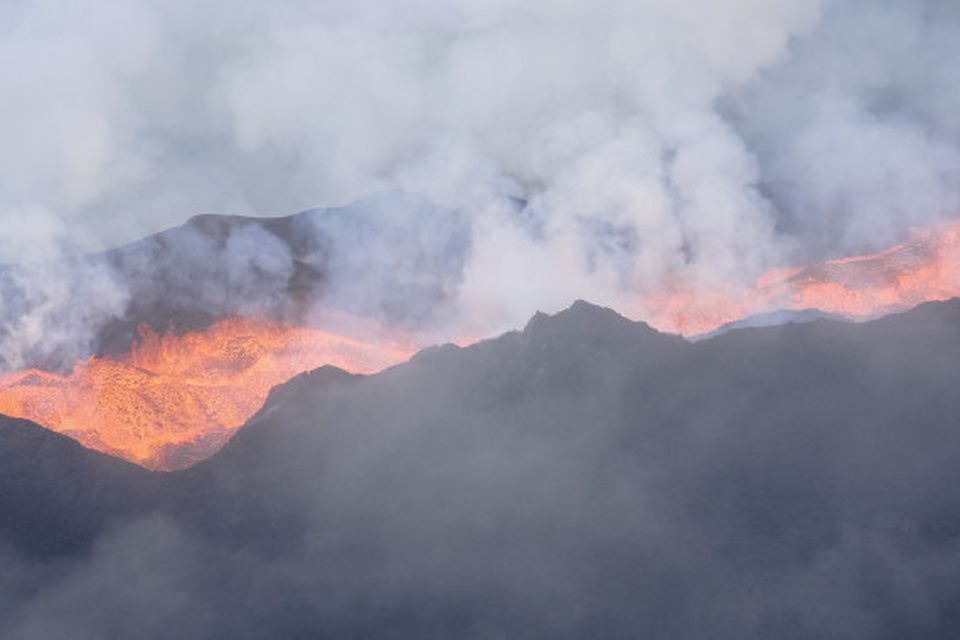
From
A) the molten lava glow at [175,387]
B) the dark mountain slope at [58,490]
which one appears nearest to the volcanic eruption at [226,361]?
the molten lava glow at [175,387]

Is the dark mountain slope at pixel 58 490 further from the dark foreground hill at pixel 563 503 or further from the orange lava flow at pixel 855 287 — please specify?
the orange lava flow at pixel 855 287

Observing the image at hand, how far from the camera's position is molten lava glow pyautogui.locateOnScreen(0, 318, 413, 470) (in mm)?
37781

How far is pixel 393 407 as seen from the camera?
99.7ft

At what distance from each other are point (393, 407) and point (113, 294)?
1684cm

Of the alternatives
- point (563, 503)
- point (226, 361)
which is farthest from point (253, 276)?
point (563, 503)

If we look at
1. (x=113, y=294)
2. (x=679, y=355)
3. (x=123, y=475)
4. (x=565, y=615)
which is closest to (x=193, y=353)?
(x=113, y=294)

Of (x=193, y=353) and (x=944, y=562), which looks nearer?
(x=944, y=562)

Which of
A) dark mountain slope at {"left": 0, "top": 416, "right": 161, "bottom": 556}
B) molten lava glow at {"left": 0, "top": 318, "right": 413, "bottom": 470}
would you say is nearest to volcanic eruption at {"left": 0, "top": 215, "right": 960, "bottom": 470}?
molten lava glow at {"left": 0, "top": 318, "right": 413, "bottom": 470}

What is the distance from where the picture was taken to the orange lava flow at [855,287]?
39.1 m

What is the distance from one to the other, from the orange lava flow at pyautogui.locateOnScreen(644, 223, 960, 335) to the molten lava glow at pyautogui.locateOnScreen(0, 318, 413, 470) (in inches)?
475

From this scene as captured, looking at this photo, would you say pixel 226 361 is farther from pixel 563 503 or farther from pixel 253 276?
pixel 563 503

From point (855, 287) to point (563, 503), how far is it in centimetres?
1983

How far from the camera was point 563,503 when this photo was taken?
26.1 metres

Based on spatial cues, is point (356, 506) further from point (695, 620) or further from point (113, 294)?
point (113, 294)
